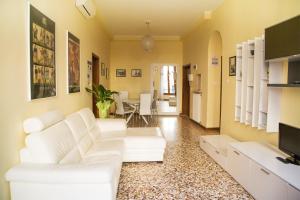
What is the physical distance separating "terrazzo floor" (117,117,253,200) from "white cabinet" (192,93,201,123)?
106 inches

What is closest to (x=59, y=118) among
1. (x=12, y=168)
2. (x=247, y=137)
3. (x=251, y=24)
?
(x=12, y=168)

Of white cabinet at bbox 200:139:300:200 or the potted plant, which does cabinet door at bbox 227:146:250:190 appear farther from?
the potted plant

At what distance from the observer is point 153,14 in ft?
19.4

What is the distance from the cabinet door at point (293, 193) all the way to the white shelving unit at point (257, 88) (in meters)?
1.25

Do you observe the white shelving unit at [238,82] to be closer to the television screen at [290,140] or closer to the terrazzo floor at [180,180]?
the terrazzo floor at [180,180]

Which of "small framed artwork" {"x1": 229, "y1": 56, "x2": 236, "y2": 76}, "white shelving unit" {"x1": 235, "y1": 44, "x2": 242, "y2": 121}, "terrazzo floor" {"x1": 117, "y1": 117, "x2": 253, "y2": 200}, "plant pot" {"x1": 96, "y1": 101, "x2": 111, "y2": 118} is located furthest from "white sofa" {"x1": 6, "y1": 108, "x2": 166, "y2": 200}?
"small framed artwork" {"x1": 229, "y1": 56, "x2": 236, "y2": 76}

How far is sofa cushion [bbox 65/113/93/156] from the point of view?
2.81m

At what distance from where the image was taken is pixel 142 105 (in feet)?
23.4

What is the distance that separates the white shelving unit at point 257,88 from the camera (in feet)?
9.93

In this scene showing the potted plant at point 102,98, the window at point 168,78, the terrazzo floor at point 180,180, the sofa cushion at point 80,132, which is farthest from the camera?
the window at point 168,78

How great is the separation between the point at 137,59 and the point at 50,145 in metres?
7.54

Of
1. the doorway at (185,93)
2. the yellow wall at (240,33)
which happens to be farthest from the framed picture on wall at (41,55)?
the doorway at (185,93)

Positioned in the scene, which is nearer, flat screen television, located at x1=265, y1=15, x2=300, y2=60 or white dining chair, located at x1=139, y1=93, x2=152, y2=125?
flat screen television, located at x1=265, y1=15, x2=300, y2=60

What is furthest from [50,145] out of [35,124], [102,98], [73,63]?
[102,98]
